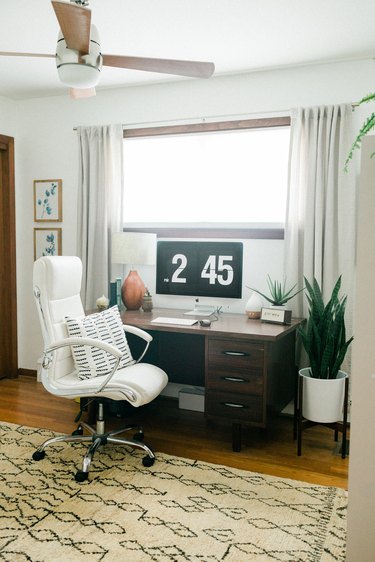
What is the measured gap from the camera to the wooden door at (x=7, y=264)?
4555mm

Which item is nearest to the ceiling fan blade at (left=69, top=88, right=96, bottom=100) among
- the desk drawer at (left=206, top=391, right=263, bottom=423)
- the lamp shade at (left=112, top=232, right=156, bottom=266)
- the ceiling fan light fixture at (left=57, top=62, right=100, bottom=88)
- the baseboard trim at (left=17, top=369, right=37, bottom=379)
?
the ceiling fan light fixture at (left=57, top=62, right=100, bottom=88)

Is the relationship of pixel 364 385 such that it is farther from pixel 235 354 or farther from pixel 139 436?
pixel 139 436

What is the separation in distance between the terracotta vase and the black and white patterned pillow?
69cm

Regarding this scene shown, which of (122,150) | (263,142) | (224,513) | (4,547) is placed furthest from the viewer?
(122,150)

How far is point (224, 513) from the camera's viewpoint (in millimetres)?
2371

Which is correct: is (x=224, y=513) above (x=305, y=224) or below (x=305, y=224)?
below

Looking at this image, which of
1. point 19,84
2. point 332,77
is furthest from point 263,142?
point 19,84

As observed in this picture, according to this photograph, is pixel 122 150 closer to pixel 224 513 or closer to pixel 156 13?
pixel 156 13

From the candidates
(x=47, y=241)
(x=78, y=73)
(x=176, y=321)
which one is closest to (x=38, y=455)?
(x=176, y=321)

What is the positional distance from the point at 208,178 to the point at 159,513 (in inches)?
97.5

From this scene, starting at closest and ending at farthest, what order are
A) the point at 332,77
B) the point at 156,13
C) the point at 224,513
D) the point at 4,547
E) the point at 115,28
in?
1. the point at 4,547
2. the point at 224,513
3. the point at 156,13
4. the point at 115,28
5. the point at 332,77

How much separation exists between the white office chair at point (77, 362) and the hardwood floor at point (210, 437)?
1.24 ft

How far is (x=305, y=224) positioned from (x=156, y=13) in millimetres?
1648

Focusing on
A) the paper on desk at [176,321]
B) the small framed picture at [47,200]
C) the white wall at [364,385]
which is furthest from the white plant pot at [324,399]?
the small framed picture at [47,200]
